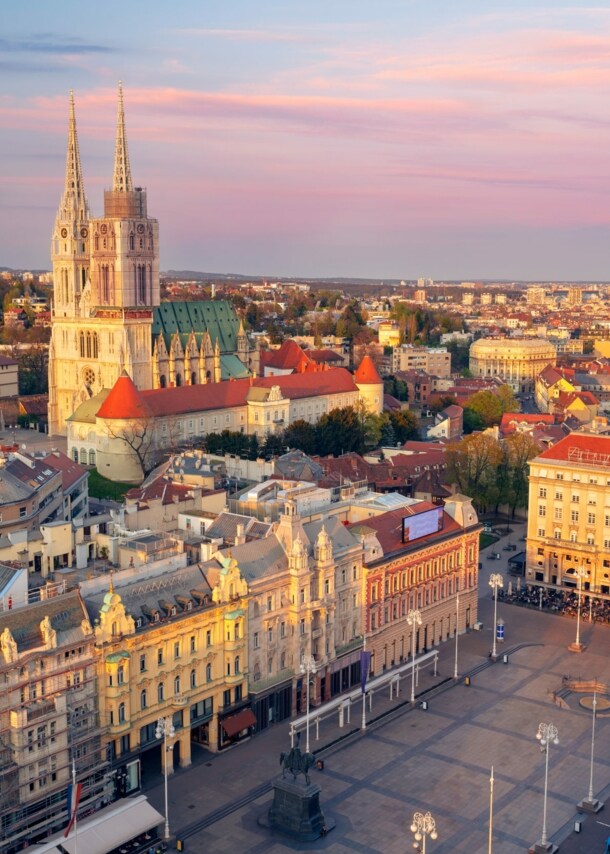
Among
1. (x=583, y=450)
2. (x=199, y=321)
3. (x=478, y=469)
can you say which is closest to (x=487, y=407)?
(x=199, y=321)

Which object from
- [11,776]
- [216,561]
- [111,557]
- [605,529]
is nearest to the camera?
[11,776]

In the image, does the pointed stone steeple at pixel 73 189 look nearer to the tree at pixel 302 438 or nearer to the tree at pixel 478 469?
the tree at pixel 302 438

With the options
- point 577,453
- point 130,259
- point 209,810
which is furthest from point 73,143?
point 209,810

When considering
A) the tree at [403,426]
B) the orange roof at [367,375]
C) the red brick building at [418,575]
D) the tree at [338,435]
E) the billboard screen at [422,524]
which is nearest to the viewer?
the red brick building at [418,575]

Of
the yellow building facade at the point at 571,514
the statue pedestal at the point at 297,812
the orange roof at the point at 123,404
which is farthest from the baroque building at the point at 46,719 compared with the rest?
the orange roof at the point at 123,404

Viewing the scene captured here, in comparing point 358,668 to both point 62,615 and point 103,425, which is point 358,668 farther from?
point 103,425

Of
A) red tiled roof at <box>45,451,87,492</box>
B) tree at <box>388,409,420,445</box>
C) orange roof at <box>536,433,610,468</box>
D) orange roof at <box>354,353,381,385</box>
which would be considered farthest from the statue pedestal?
orange roof at <box>354,353,381,385</box>

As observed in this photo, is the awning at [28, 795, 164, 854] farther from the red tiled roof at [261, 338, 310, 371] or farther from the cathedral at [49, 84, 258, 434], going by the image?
the red tiled roof at [261, 338, 310, 371]
